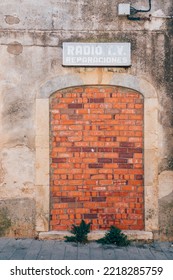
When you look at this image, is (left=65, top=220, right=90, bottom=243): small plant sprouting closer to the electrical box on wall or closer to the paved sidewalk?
the paved sidewalk

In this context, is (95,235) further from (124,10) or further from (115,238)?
(124,10)

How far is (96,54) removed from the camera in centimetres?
591

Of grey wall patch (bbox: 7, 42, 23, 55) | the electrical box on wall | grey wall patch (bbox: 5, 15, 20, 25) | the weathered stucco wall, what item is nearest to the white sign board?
the weathered stucco wall

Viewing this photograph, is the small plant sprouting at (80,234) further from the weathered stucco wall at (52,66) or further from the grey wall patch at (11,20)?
the grey wall patch at (11,20)

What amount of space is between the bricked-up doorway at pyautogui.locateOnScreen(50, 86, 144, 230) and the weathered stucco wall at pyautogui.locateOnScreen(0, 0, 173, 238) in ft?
1.05

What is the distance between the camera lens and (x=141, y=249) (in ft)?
18.0

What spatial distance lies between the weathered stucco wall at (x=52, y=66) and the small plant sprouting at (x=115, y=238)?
0.70 meters

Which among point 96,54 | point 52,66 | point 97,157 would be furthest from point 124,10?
point 97,157

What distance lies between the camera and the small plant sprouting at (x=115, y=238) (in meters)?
5.64

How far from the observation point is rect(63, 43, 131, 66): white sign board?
5.89 m

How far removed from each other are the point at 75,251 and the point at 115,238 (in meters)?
0.78

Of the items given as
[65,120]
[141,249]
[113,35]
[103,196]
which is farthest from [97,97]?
[141,249]

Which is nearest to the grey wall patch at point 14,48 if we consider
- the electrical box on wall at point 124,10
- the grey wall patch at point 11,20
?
the grey wall patch at point 11,20

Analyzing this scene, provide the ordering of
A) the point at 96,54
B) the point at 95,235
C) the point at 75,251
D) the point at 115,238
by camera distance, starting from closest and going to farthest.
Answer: the point at 75,251 < the point at 115,238 < the point at 95,235 < the point at 96,54
